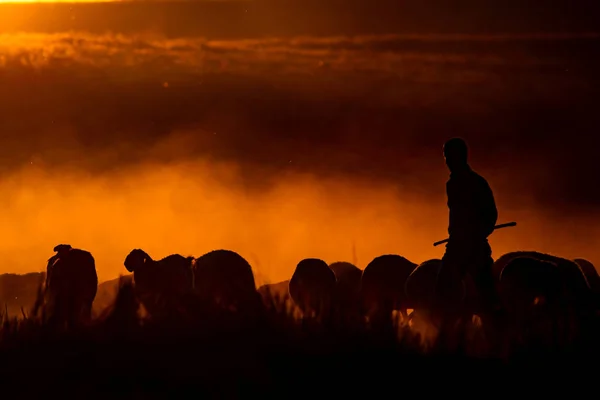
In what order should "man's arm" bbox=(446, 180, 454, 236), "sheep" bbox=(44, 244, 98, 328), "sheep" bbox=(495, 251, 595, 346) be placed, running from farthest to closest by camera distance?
"sheep" bbox=(44, 244, 98, 328), "man's arm" bbox=(446, 180, 454, 236), "sheep" bbox=(495, 251, 595, 346)

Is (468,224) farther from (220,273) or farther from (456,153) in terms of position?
(220,273)

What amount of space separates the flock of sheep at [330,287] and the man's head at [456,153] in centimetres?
119

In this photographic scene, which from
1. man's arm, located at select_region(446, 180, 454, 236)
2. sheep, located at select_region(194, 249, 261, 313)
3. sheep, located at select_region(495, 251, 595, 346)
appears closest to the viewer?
sheep, located at select_region(495, 251, 595, 346)

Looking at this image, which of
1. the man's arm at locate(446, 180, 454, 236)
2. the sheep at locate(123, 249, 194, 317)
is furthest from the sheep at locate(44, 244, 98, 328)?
the man's arm at locate(446, 180, 454, 236)

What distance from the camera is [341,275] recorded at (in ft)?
71.4

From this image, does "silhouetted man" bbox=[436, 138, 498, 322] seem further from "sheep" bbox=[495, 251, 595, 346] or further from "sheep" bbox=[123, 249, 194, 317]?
"sheep" bbox=[123, 249, 194, 317]

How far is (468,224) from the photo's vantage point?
1222cm

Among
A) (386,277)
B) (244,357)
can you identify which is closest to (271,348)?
(244,357)

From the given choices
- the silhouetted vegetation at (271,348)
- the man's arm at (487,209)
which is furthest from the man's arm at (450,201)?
the silhouetted vegetation at (271,348)

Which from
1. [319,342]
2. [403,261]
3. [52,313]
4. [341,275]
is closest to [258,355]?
[319,342]

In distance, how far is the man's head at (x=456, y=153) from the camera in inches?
482

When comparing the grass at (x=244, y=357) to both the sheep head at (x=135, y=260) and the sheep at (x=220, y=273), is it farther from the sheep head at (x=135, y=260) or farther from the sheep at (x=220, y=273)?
the sheep at (x=220, y=273)

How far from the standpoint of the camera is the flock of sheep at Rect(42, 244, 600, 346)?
40.0 ft

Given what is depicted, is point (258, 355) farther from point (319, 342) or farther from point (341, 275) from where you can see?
point (341, 275)
